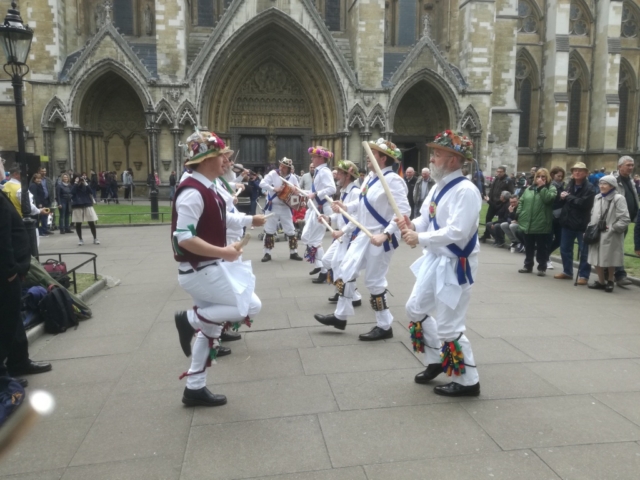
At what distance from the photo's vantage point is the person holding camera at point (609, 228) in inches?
313

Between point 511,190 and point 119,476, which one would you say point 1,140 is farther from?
point 119,476

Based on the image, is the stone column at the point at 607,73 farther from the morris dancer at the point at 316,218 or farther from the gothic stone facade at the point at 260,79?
the morris dancer at the point at 316,218

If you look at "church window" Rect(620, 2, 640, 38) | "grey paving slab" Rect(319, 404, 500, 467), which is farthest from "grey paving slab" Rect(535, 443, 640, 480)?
"church window" Rect(620, 2, 640, 38)

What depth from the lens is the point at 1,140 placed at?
24141 mm

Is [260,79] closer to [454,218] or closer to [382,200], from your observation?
[382,200]

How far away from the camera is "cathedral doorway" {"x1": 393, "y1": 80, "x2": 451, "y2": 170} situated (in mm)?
26797

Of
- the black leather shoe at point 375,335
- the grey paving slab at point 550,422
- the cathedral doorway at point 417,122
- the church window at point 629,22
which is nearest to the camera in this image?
the grey paving slab at point 550,422

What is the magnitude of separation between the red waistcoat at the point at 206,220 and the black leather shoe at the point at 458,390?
2054mm

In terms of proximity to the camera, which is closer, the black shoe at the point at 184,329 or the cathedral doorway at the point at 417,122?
the black shoe at the point at 184,329

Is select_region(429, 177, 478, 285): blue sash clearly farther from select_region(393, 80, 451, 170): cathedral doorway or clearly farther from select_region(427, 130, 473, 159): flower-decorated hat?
select_region(393, 80, 451, 170): cathedral doorway

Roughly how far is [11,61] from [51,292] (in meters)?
3.69

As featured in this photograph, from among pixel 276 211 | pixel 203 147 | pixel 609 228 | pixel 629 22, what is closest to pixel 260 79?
pixel 276 211

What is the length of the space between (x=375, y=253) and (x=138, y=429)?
2.85 metres

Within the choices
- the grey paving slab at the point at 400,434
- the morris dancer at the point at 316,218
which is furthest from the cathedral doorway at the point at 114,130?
the grey paving slab at the point at 400,434
